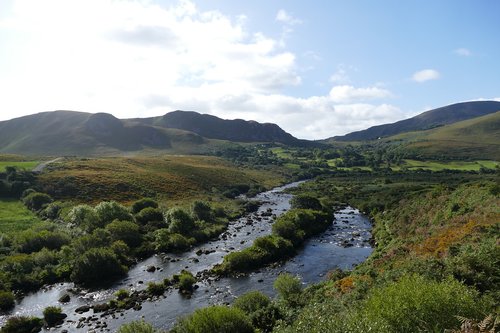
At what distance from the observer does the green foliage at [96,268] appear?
5409 centimetres

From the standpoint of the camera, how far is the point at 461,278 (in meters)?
29.2

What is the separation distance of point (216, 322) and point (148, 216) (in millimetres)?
57100

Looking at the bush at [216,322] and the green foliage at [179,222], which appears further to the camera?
the green foliage at [179,222]

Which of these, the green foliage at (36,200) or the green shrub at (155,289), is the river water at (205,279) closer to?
the green shrub at (155,289)

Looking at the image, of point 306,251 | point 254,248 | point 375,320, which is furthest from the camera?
point 306,251

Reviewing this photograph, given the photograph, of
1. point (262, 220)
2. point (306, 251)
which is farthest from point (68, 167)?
point (306, 251)

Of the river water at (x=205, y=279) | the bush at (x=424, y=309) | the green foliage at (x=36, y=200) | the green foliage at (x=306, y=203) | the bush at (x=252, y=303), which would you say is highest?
the bush at (x=424, y=309)

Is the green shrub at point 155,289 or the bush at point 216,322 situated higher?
the bush at point 216,322

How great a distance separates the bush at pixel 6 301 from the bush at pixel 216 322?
26600mm

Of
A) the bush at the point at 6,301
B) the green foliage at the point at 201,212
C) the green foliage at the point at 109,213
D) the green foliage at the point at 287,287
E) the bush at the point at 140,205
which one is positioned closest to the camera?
the green foliage at the point at 287,287

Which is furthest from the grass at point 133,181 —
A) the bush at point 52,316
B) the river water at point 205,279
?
the bush at point 52,316

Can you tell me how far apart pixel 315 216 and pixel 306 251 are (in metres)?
20.2

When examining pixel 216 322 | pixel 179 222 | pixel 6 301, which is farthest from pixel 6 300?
pixel 179 222

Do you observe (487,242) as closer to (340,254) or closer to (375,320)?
(375,320)
